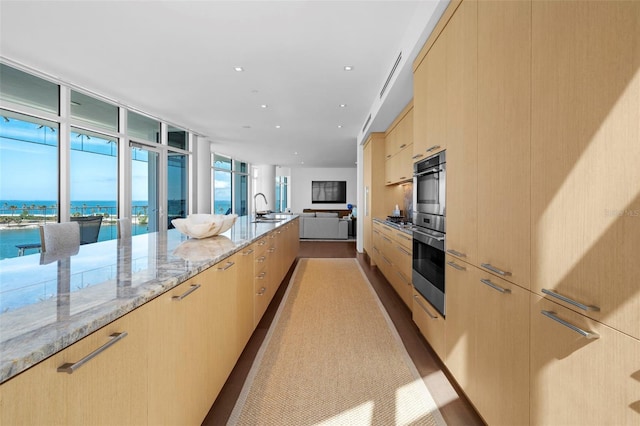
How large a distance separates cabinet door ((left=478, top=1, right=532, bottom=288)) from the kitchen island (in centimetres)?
135

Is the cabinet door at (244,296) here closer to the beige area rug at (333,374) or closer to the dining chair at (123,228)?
the beige area rug at (333,374)

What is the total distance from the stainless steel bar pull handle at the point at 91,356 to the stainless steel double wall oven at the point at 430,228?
1806mm

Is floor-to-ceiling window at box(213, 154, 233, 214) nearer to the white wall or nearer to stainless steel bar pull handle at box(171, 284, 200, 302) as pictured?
the white wall

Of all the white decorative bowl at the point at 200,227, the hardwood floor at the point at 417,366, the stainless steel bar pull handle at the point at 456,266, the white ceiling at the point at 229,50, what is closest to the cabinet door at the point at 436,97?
the white ceiling at the point at 229,50

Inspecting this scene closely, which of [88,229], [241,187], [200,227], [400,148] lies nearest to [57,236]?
[200,227]

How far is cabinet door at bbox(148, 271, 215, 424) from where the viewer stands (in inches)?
38.5

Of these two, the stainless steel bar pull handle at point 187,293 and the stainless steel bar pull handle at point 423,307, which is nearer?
the stainless steel bar pull handle at point 187,293

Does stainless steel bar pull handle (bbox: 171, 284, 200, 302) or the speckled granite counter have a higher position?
the speckled granite counter

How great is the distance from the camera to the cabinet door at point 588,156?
0.74m

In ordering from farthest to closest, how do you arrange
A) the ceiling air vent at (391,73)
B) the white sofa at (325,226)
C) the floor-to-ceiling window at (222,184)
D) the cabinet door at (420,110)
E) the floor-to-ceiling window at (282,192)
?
the floor-to-ceiling window at (282,192), the floor-to-ceiling window at (222,184), the white sofa at (325,226), the ceiling air vent at (391,73), the cabinet door at (420,110)

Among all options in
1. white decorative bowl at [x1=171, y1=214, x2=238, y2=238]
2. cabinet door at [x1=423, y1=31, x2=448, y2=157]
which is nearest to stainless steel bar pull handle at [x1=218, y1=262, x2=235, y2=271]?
white decorative bowl at [x1=171, y1=214, x2=238, y2=238]

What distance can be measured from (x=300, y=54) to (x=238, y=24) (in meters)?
0.73

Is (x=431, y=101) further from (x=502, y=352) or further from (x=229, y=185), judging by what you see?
(x=229, y=185)

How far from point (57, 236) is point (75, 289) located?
6.08ft
